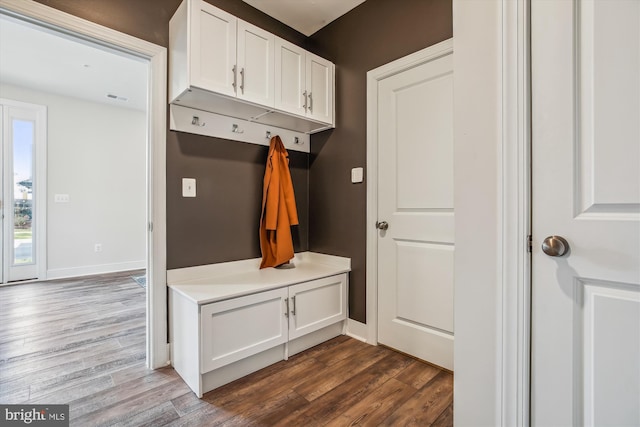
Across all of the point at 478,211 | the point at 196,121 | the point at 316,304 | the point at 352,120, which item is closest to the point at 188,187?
the point at 196,121

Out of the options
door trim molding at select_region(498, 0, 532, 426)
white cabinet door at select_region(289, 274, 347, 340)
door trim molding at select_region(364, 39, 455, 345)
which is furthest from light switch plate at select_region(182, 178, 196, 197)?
door trim molding at select_region(498, 0, 532, 426)

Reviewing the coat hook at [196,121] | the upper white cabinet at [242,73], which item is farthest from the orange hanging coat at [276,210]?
the coat hook at [196,121]

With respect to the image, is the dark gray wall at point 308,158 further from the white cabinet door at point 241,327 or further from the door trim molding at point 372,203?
the white cabinet door at point 241,327

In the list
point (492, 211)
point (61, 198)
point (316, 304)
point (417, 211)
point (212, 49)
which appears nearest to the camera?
point (492, 211)

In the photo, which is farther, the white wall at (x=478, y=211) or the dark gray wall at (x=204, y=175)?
the dark gray wall at (x=204, y=175)

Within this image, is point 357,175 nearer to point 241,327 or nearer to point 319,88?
point 319,88

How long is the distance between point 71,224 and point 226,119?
384cm

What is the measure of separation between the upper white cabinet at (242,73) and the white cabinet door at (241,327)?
130 centimetres

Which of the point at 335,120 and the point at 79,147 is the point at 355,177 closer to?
the point at 335,120

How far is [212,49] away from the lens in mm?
1818

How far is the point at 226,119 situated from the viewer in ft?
7.44

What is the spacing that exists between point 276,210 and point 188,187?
2.17 ft

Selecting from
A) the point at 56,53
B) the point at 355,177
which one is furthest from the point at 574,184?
the point at 56,53

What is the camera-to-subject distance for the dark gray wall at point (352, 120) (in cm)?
214
